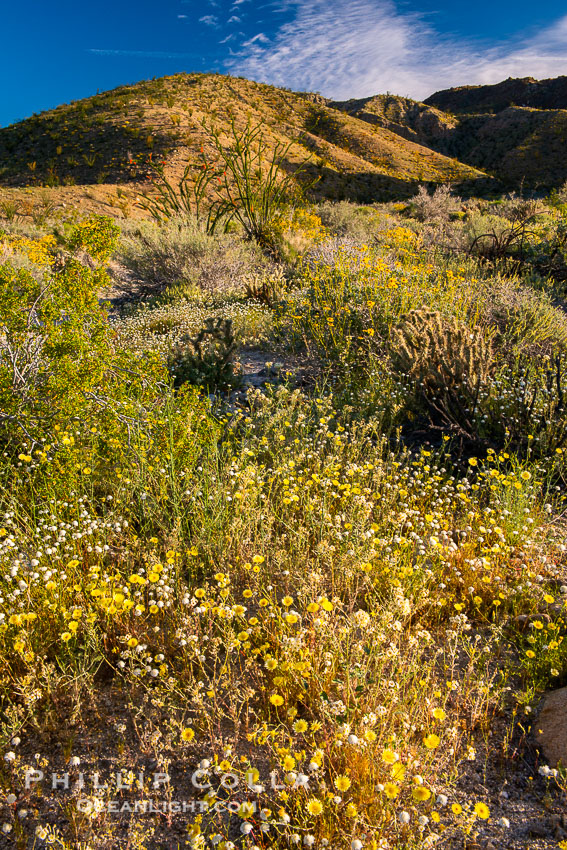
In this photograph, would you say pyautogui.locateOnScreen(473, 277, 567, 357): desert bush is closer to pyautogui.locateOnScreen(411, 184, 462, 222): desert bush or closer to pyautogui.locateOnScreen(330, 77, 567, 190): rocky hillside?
pyautogui.locateOnScreen(411, 184, 462, 222): desert bush

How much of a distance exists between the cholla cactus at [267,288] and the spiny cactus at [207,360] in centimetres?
208

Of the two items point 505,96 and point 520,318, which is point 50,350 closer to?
point 520,318

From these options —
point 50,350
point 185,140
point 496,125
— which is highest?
point 496,125

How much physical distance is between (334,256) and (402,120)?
234 ft

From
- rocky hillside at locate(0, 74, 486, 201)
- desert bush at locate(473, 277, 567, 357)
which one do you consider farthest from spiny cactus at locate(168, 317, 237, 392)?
rocky hillside at locate(0, 74, 486, 201)

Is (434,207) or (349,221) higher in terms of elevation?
(434,207)

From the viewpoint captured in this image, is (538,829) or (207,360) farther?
(207,360)

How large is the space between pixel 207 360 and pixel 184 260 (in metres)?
5.24

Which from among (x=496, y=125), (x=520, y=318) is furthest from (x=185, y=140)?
(x=496, y=125)

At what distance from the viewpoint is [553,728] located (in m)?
1.81

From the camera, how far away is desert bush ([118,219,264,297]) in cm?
962

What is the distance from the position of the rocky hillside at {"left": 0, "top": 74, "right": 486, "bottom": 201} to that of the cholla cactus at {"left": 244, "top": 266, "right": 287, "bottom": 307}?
17.1 meters

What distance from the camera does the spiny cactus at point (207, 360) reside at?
523 centimetres

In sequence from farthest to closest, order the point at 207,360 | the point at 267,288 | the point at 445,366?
the point at 267,288
the point at 207,360
the point at 445,366
